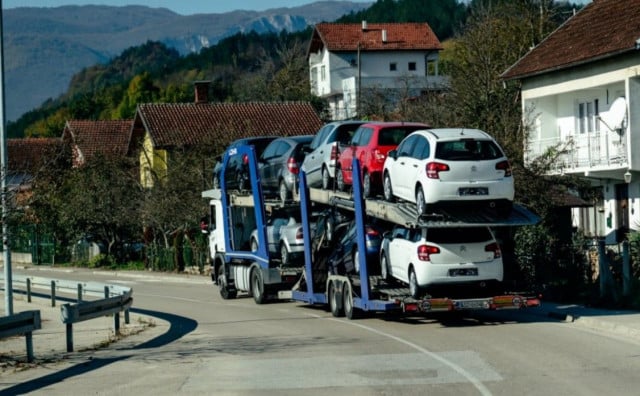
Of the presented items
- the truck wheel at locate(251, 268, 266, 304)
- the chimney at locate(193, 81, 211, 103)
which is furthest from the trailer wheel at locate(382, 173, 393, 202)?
the chimney at locate(193, 81, 211, 103)

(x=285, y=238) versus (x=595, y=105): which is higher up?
(x=595, y=105)

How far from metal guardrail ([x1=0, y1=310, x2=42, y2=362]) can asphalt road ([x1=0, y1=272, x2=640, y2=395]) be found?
839mm

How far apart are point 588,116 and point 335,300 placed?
1834cm

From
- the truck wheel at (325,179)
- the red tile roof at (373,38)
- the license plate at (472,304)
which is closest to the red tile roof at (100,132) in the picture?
the red tile roof at (373,38)

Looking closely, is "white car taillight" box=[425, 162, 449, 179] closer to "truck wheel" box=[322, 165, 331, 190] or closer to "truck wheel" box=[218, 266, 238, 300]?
"truck wheel" box=[322, 165, 331, 190]

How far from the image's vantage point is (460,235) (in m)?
Result: 22.0

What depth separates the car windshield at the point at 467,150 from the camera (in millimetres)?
21766

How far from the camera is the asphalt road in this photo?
14594 mm

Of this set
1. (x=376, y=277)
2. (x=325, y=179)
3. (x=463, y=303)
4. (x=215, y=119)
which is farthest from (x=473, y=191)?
(x=215, y=119)

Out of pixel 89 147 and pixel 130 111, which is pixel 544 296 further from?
pixel 130 111

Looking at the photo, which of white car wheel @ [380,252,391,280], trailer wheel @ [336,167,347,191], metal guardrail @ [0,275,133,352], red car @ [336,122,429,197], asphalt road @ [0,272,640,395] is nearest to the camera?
asphalt road @ [0,272,640,395]

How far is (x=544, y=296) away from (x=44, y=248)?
43.1m

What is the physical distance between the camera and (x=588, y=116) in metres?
40.2

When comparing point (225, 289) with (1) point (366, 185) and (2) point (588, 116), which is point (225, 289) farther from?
(2) point (588, 116)
